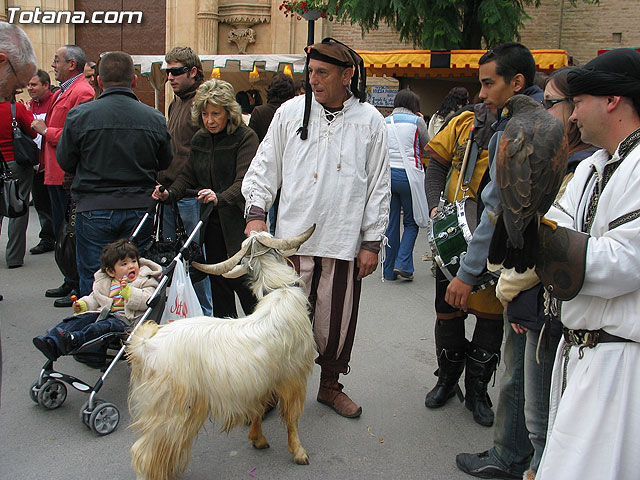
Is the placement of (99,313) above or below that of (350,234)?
below

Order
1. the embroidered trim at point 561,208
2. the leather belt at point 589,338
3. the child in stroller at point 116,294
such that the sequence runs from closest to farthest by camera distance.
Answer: the leather belt at point 589,338 → the embroidered trim at point 561,208 → the child in stroller at point 116,294

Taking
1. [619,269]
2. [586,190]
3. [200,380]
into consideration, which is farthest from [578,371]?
[200,380]

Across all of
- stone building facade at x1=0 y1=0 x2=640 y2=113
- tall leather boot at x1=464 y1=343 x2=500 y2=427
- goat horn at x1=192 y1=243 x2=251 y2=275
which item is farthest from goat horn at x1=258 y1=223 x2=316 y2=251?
stone building facade at x1=0 y1=0 x2=640 y2=113

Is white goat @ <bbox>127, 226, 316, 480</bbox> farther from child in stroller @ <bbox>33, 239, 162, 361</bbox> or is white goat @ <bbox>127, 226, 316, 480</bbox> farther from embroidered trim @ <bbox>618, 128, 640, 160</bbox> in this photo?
embroidered trim @ <bbox>618, 128, 640, 160</bbox>

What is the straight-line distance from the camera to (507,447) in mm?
3059

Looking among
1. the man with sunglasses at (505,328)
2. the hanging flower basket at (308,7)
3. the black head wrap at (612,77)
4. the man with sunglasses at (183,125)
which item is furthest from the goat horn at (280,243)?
the hanging flower basket at (308,7)

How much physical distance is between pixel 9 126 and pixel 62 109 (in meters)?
1.15

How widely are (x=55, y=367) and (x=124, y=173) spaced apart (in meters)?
1.61

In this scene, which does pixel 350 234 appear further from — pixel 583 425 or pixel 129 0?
pixel 129 0

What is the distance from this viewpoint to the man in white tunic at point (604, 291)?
5.86ft

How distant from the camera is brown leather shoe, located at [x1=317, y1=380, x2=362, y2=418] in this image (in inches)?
149

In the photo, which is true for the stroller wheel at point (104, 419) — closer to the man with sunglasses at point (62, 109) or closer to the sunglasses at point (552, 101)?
the man with sunglasses at point (62, 109)

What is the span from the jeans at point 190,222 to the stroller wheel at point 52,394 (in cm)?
153

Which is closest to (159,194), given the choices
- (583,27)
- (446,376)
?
(446,376)
